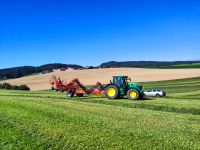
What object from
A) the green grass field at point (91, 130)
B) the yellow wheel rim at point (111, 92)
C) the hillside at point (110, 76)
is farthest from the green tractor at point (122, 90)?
the hillside at point (110, 76)

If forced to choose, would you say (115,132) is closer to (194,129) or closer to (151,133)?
(151,133)

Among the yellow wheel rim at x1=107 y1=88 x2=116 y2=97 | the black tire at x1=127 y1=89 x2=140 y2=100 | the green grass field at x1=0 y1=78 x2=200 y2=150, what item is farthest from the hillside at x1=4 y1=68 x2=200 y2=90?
the green grass field at x1=0 y1=78 x2=200 y2=150

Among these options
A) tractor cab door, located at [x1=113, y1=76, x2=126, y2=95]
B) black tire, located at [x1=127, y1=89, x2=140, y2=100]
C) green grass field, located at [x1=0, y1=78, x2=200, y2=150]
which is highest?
tractor cab door, located at [x1=113, y1=76, x2=126, y2=95]

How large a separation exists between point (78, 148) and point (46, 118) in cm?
464

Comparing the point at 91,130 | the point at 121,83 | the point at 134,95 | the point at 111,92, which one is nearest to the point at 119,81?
the point at 121,83

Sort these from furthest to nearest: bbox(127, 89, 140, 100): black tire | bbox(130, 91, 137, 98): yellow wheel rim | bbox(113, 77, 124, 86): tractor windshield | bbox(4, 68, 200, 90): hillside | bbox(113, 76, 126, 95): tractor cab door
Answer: bbox(4, 68, 200, 90): hillside
bbox(113, 77, 124, 86): tractor windshield
bbox(113, 76, 126, 95): tractor cab door
bbox(130, 91, 137, 98): yellow wheel rim
bbox(127, 89, 140, 100): black tire

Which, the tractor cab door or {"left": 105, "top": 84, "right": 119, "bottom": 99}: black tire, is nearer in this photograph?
{"left": 105, "top": 84, "right": 119, "bottom": 99}: black tire

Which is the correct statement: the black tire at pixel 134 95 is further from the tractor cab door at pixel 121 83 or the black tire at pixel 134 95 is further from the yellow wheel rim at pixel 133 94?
the tractor cab door at pixel 121 83

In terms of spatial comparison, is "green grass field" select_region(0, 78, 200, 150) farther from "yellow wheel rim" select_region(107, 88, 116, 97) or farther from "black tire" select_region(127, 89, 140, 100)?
"yellow wheel rim" select_region(107, 88, 116, 97)

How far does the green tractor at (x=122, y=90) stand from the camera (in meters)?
32.4

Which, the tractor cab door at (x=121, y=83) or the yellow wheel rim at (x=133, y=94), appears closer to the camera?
the yellow wheel rim at (x=133, y=94)

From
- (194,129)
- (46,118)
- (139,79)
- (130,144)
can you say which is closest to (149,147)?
(130,144)

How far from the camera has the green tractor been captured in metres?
32.4

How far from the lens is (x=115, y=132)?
14555mm
